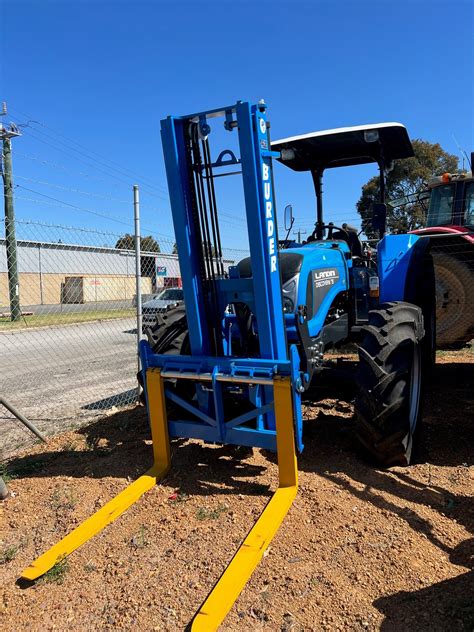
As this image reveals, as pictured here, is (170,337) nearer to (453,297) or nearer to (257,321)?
(257,321)

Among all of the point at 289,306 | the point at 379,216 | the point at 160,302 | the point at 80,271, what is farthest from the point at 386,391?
the point at 80,271

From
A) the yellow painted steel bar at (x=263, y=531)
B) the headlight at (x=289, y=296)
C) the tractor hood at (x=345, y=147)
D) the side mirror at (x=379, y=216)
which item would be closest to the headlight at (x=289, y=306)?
the headlight at (x=289, y=296)

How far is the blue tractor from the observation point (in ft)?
11.1

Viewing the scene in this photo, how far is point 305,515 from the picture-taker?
3121 millimetres

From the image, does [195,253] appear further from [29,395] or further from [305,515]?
[29,395]

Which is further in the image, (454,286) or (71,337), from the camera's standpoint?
(71,337)

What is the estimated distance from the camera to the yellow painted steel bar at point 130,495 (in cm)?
276

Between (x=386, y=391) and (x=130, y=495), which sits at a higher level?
(x=386, y=391)

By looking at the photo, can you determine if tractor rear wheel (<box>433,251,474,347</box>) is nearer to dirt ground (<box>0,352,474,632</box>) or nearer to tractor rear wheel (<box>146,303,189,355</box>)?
dirt ground (<box>0,352,474,632</box>)

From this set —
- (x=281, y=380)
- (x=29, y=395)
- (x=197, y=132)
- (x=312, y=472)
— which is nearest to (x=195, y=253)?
(x=197, y=132)

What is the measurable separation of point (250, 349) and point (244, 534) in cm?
168

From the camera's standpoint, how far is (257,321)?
3.48 metres

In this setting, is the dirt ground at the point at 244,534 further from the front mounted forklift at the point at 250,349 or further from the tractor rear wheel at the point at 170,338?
the tractor rear wheel at the point at 170,338

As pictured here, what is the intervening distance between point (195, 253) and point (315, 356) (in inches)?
55.5
